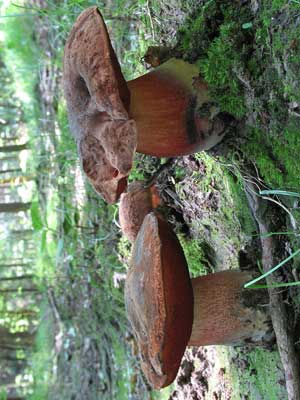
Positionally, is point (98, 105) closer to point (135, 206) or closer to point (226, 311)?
point (135, 206)

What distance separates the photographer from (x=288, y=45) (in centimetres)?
154

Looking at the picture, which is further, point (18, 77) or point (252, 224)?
point (18, 77)

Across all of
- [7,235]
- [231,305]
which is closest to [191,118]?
[231,305]

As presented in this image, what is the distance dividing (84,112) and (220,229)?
3.03 feet

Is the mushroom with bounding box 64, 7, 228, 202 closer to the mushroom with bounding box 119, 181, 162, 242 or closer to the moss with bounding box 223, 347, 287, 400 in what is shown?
the mushroom with bounding box 119, 181, 162, 242

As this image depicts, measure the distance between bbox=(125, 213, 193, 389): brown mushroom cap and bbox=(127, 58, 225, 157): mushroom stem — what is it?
289 mm

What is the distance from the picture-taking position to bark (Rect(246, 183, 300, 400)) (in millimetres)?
1775

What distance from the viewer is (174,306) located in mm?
1555

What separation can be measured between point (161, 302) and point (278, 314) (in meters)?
0.56

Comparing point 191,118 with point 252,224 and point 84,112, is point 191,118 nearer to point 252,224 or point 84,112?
point 84,112

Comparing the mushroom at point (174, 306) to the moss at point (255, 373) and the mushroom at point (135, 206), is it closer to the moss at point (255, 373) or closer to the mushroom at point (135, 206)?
the moss at point (255, 373)

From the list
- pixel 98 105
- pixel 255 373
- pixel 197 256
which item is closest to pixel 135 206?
pixel 197 256

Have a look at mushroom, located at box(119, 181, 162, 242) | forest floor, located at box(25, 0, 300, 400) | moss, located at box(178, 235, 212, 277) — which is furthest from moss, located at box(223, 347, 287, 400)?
mushroom, located at box(119, 181, 162, 242)

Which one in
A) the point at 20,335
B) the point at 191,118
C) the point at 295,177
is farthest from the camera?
the point at 20,335
